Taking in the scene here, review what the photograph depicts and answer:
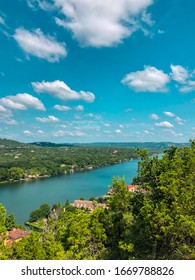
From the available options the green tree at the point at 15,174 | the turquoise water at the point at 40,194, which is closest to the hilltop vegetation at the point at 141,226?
the turquoise water at the point at 40,194

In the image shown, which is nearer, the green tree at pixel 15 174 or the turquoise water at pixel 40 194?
the turquoise water at pixel 40 194

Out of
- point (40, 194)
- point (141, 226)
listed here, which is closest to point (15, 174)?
point (40, 194)

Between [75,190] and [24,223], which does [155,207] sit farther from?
[75,190]

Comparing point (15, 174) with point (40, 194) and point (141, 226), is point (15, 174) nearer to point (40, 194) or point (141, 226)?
point (40, 194)

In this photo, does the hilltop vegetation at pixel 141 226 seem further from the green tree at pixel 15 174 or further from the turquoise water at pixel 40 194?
the green tree at pixel 15 174

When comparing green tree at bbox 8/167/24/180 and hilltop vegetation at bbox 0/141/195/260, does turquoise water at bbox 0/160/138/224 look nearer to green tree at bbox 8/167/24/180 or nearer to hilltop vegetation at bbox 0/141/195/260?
green tree at bbox 8/167/24/180

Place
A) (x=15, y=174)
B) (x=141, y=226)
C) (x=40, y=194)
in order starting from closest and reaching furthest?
(x=141, y=226)
(x=40, y=194)
(x=15, y=174)

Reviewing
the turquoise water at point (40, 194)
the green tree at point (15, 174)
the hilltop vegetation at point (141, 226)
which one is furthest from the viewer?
the green tree at point (15, 174)

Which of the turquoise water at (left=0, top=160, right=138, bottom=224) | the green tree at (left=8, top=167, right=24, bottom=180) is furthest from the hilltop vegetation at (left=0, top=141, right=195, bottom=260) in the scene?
the green tree at (left=8, top=167, right=24, bottom=180)
